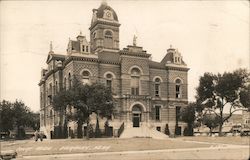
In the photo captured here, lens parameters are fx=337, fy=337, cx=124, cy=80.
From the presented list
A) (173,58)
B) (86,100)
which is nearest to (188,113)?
(173,58)

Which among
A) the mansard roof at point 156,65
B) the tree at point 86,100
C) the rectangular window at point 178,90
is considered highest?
the mansard roof at point 156,65

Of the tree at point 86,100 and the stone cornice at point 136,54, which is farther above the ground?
the stone cornice at point 136,54

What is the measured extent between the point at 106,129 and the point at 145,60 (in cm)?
974

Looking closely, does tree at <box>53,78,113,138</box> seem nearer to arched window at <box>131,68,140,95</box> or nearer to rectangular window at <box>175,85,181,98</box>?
arched window at <box>131,68,140,95</box>

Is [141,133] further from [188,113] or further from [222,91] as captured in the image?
[222,91]

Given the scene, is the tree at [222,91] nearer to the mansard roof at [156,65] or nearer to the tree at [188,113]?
the tree at [188,113]

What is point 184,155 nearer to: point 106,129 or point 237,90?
point 106,129

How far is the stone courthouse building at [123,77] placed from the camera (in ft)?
120

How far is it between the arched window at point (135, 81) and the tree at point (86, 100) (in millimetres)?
9506

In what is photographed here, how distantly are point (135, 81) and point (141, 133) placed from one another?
6.61 meters

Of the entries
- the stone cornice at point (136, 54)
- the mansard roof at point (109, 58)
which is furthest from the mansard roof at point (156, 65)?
the mansard roof at point (109, 58)

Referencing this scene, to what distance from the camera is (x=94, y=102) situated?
29141 millimetres

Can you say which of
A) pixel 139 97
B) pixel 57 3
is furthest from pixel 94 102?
pixel 57 3

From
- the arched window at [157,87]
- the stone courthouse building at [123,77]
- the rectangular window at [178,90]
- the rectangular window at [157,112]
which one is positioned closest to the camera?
the stone courthouse building at [123,77]
